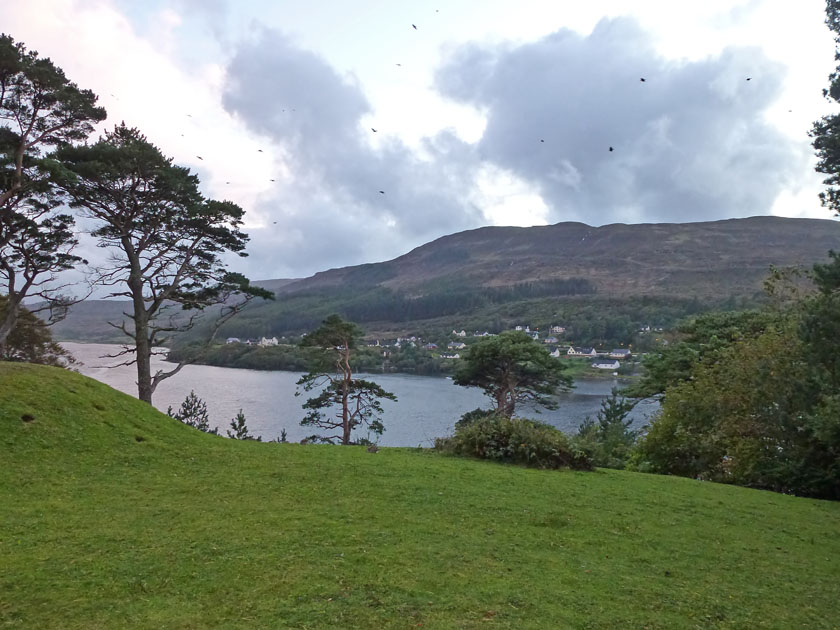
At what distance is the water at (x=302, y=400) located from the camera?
1496 inches

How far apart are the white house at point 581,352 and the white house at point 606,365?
17.0 ft

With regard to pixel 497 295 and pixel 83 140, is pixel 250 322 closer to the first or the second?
pixel 497 295

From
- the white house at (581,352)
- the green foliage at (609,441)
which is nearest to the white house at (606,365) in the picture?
the white house at (581,352)

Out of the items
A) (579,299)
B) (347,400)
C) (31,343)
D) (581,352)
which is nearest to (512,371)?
(347,400)

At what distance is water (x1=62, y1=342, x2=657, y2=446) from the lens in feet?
125

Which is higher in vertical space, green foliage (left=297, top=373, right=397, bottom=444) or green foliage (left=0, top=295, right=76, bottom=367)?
green foliage (left=0, top=295, right=76, bottom=367)

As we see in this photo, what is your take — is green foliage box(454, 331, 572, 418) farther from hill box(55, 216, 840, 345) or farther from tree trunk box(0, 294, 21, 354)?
hill box(55, 216, 840, 345)

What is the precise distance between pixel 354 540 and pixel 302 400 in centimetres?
4817

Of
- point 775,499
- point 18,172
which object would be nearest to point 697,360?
point 775,499

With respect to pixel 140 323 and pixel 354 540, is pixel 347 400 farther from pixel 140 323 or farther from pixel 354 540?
pixel 354 540

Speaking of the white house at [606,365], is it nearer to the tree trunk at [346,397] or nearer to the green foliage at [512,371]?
the green foliage at [512,371]

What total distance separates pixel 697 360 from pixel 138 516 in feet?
63.7

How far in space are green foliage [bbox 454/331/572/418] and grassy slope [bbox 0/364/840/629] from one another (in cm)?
1666

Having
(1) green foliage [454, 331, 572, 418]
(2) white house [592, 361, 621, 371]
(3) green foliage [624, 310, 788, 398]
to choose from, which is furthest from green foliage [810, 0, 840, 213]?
(2) white house [592, 361, 621, 371]
